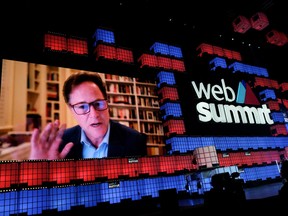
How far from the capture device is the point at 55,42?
638 centimetres

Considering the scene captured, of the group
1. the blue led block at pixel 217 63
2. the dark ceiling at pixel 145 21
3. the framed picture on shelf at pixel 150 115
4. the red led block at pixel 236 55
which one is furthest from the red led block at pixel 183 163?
the red led block at pixel 236 55

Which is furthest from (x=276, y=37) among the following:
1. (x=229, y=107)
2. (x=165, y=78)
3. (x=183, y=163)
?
(x=183, y=163)

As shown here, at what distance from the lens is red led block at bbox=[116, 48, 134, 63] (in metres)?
7.33

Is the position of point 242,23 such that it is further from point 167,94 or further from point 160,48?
point 167,94

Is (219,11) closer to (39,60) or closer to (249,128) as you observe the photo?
(249,128)

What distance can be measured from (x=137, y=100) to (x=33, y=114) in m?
3.01

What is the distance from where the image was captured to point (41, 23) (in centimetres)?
650

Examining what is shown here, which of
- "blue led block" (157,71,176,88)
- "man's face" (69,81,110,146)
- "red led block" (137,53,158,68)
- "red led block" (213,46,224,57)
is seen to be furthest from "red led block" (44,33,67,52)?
"red led block" (213,46,224,57)

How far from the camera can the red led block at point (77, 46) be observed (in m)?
6.57

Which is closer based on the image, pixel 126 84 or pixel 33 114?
pixel 33 114

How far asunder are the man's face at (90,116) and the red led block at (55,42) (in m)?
1.17

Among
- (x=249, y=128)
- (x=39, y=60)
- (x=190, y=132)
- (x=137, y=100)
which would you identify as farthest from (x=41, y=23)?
(x=249, y=128)

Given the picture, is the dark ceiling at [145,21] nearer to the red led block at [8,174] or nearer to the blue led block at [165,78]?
the blue led block at [165,78]

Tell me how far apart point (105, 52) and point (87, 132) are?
2391 millimetres
